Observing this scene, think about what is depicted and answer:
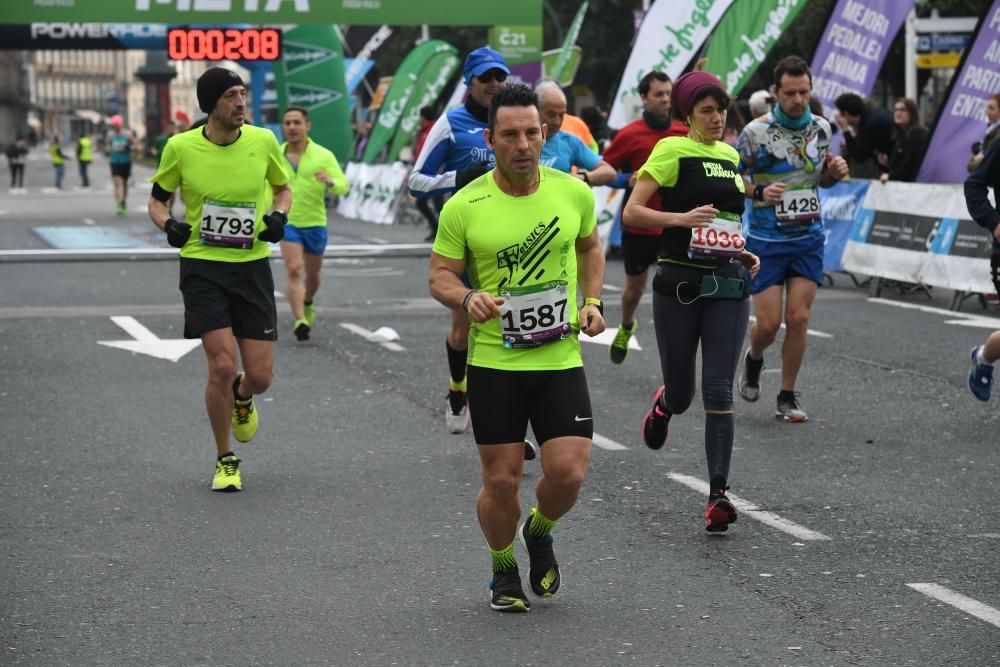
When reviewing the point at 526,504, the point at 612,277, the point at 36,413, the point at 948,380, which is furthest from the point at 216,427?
the point at 612,277

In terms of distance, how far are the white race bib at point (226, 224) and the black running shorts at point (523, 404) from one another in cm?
259

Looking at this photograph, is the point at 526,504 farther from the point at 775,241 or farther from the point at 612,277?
the point at 612,277

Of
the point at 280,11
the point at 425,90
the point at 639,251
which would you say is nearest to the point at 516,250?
the point at 639,251

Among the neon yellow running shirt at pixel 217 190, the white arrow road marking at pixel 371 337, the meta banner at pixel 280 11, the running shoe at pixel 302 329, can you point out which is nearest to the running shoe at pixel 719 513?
the neon yellow running shirt at pixel 217 190

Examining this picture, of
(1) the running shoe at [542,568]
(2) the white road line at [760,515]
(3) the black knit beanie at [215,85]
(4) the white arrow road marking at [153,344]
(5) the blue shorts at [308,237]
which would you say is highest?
(3) the black knit beanie at [215,85]

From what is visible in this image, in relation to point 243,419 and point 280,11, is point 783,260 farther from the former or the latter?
point 280,11

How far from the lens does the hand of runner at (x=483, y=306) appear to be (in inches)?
213

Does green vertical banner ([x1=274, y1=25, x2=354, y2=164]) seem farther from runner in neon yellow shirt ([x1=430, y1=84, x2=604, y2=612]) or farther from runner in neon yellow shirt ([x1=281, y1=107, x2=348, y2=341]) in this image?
runner in neon yellow shirt ([x1=430, y1=84, x2=604, y2=612])

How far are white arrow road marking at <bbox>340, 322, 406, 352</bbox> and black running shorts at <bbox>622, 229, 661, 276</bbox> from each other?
2.46 metres

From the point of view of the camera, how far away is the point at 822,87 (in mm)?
19484

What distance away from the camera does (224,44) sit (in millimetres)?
28688

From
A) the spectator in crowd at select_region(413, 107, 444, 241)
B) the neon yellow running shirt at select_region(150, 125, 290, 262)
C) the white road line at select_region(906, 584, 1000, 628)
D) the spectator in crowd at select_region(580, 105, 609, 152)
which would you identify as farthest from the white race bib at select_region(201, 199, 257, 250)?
the spectator in crowd at select_region(413, 107, 444, 241)

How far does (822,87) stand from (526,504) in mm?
12936

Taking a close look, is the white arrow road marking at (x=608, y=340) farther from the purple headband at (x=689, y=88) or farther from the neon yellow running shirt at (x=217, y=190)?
the purple headband at (x=689, y=88)
